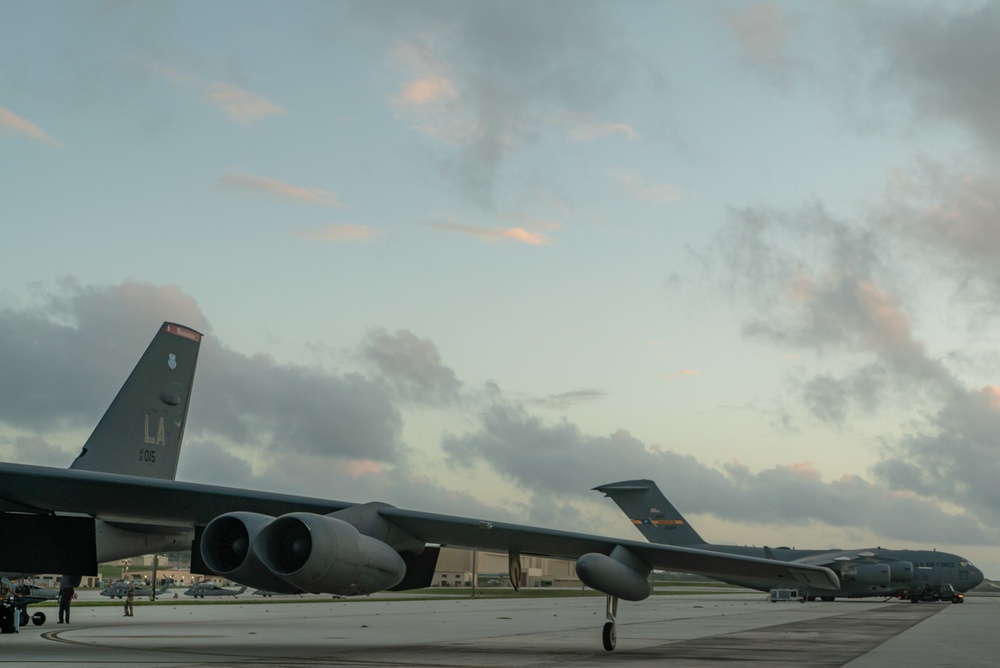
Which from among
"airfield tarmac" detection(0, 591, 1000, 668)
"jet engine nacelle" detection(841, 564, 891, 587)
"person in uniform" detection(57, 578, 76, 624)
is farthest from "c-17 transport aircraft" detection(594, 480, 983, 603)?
"person in uniform" detection(57, 578, 76, 624)

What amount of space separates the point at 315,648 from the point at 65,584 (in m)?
9.59

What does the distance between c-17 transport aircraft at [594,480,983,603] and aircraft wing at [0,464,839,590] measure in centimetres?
3091

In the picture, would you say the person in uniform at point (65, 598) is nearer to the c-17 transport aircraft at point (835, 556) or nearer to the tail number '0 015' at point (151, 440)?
the tail number '0 015' at point (151, 440)

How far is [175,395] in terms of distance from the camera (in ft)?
56.3

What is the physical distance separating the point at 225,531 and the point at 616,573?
5499 mm

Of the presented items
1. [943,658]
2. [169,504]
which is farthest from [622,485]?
[169,504]

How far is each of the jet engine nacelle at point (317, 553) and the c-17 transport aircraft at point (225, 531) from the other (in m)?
0.02

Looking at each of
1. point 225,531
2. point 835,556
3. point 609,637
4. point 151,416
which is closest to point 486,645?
point 609,637

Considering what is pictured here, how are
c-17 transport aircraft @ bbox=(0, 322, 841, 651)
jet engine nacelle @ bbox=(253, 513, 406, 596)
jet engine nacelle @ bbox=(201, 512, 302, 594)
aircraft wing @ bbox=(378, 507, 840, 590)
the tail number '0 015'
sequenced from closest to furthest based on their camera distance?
jet engine nacelle @ bbox=(253, 513, 406, 596) → jet engine nacelle @ bbox=(201, 512, 302, 594) → c-17 transport aircraft @ bbox=(0, 322, 841, 651) → aircraft wing @ bbox=(378, 507, 840, 590) → the tail number '0 015'

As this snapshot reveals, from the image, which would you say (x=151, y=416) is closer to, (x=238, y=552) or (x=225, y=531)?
(x=225, y=531)

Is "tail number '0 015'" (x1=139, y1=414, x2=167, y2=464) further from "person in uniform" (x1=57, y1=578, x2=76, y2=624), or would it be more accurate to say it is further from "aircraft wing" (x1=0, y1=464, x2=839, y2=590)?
"person in uniform" (x1=57, y1=578, x2=76, y2=624)

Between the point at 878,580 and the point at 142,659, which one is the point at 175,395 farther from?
the point at 878,580

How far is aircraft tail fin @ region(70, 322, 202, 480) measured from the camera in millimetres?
15750

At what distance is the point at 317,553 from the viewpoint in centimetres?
1181
